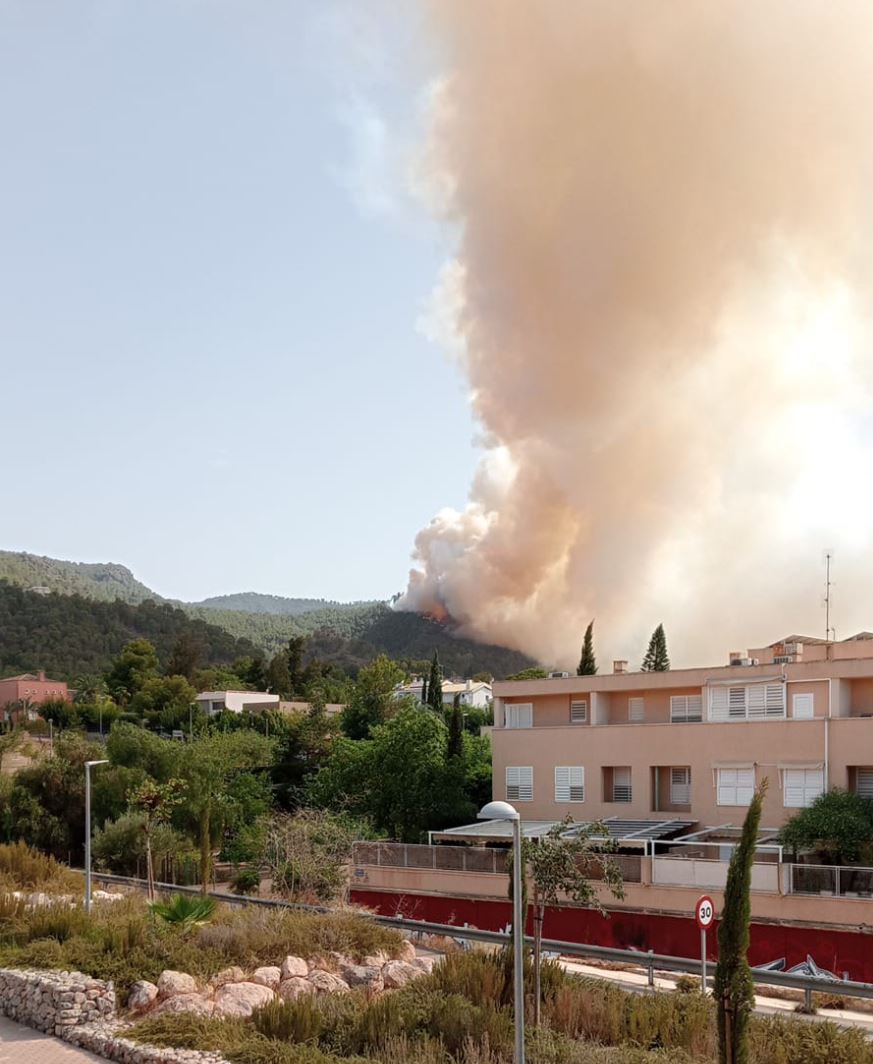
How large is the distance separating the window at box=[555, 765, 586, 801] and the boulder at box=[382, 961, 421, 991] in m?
21.6

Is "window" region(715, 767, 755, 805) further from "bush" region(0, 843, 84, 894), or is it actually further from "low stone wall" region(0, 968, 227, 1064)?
"low stone wall" region(0, 968, 227, 1064)

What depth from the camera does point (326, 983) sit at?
20969mm

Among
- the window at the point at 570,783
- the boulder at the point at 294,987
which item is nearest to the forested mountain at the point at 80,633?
the window at the point at 570,783

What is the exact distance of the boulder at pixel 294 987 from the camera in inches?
789

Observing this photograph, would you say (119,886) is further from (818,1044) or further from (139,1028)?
(818,1044)

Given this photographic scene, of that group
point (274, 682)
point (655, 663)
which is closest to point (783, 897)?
point (655, 663)

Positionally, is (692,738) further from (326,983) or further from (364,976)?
(326,983)

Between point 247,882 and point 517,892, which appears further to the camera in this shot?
point 247,882

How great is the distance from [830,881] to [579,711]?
16.3 metres

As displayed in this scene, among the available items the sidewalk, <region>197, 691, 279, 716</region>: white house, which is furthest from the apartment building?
<region>197, 691, 279, 716</region>: white house

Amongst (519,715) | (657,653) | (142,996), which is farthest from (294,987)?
(657,653)

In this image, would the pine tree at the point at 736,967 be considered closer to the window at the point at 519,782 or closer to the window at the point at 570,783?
the window at the point at 570,783

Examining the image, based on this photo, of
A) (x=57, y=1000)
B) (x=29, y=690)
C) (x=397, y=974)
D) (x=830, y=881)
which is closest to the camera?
(x=57, y=1000)

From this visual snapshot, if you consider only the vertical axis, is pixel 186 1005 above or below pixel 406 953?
above
